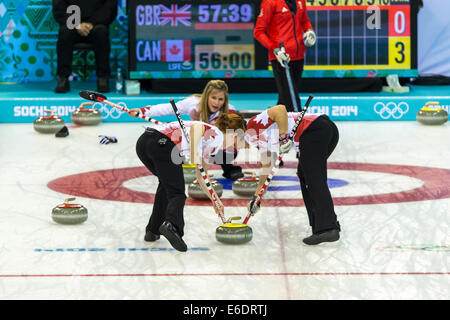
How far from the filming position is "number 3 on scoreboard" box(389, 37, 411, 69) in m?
12.7

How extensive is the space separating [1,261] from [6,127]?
671 centimetres

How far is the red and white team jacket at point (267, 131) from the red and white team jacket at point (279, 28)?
3.40 metres

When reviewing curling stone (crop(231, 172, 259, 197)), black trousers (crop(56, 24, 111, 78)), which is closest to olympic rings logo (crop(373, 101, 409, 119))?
black trousers (crop(56, 24, 111, 78))

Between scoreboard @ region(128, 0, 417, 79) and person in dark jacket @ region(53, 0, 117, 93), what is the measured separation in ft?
Result: 1.30

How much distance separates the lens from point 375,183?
7.94m

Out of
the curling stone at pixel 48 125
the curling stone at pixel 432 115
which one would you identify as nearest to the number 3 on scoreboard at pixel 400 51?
the curling stone at pixel 432 115

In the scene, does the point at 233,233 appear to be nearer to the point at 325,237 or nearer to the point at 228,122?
the point at 325,237

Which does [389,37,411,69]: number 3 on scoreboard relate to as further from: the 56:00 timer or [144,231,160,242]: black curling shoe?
[144,231,160,242]: black curling shoe

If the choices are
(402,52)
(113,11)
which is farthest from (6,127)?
(402,52)

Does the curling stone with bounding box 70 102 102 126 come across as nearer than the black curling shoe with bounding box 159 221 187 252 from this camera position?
No

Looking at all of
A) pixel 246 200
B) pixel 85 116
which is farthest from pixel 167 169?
pixel 85 116

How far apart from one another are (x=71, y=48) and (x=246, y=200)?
6.31 m

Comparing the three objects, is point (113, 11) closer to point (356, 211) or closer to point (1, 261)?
point (356, 211)

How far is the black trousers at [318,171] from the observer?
5.78 meters
